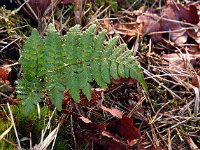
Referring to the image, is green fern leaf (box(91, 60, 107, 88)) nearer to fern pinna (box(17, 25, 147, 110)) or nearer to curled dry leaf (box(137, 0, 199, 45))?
fern pinna (box(17, 25, 147, 110))

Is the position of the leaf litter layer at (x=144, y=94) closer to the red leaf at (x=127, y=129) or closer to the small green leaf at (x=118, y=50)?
the red leaf at (x=127, y=129)

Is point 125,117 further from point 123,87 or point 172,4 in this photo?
point 172,4

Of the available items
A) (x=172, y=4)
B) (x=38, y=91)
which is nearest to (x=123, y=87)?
(x=38, y=91)

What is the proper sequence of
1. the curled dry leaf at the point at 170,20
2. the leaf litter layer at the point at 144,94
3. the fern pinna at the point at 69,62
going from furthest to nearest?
the curled dry leaf at the point at 170,20 < the leaf litter layer at the point at 144,94 < the fern pinna at the point at 69,62

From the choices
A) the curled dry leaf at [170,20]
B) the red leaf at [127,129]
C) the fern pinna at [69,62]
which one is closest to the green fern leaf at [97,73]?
the fern pinna at [69,62]

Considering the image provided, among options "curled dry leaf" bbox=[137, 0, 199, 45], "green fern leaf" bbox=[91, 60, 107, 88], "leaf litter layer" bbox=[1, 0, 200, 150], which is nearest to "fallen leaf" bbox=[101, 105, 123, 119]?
"leaf litter layer" bbox=[1, 0, 200, 150]

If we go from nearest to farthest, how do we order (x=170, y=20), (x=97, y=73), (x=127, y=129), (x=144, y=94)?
(x=97, y=73), (x=127, y=129), (x=144, y=94), (x=170, y=20)

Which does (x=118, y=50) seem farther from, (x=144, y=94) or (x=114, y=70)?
(x=144, y=94)

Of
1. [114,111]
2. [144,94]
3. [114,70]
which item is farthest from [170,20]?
[114,70]
